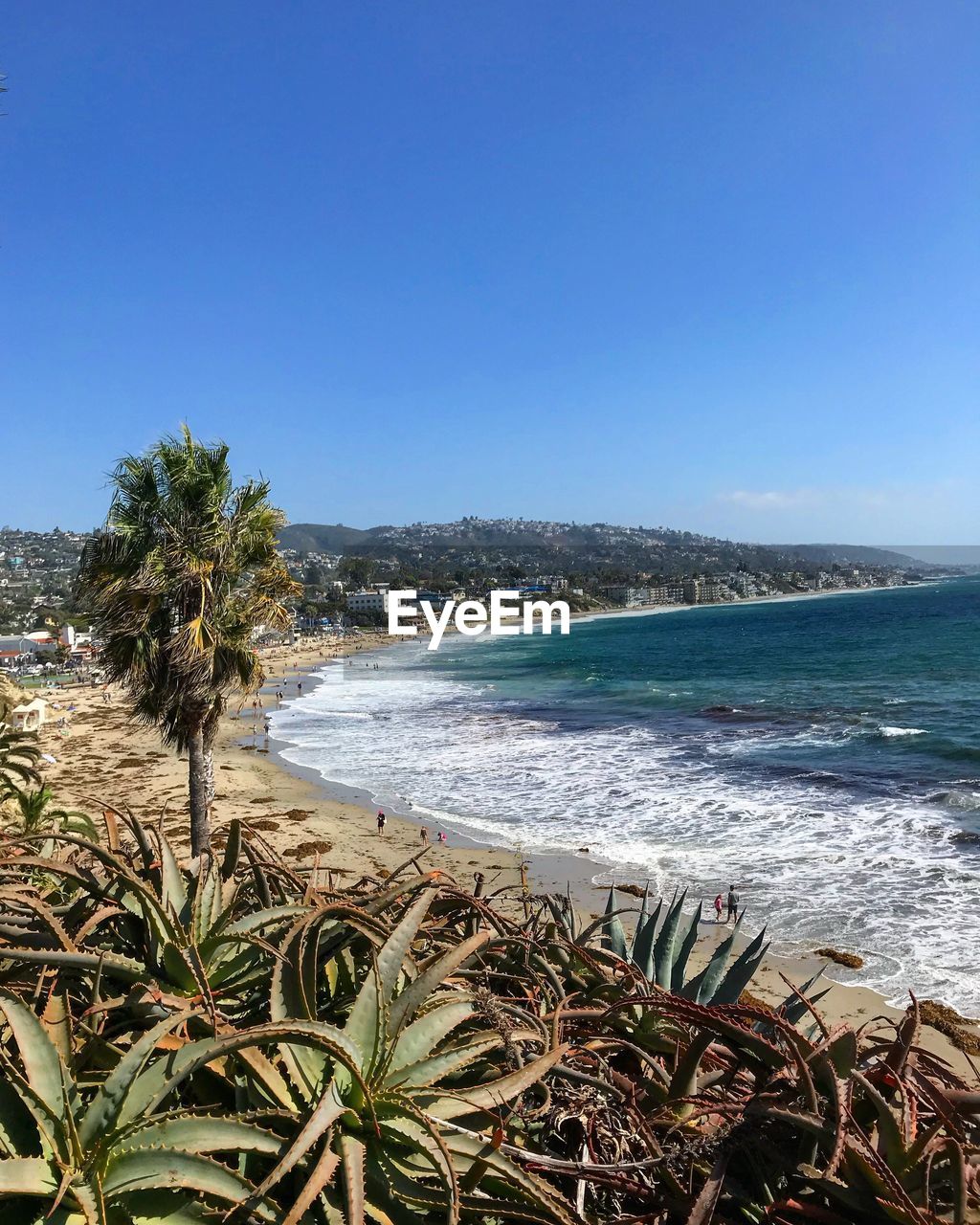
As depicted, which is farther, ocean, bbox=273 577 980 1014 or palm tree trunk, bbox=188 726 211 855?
ocean, bbox=273 577 980 1014

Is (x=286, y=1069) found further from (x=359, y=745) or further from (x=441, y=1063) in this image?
(x=359, y=745)

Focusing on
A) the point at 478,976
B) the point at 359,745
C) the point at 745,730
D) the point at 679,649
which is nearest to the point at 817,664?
the point at 679,649

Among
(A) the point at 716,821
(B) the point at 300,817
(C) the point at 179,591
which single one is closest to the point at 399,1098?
(C) the point at 179,591

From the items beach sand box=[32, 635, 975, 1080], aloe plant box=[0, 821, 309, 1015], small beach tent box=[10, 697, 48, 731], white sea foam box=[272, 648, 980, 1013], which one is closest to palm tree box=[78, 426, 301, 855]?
beach sand box=[32, 635, 975, 1080]

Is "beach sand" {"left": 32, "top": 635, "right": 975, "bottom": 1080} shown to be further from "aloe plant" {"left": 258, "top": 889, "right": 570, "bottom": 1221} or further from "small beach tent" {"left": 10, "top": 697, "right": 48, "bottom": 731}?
"aloe plant" {"left": 258, "top": 889, "right": 570, "bottom": 1221}

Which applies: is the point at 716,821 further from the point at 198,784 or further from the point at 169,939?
the point at 169,939

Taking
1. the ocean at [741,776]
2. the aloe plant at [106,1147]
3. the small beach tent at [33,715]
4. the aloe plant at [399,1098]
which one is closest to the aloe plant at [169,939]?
the aloe plant at [399,1098]

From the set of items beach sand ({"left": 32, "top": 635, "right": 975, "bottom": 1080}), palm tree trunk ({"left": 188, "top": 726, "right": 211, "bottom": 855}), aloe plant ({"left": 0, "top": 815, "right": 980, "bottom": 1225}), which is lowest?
beach sand ({"left": 32, "top": 635, "right": 975, "bottom": 1080})
